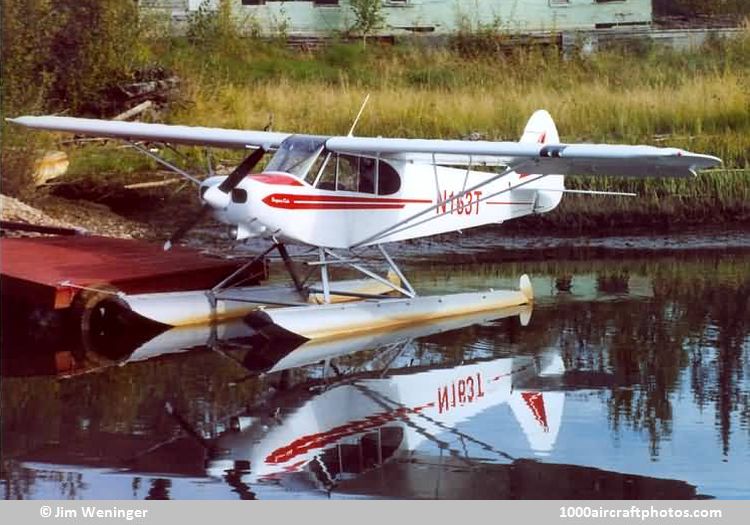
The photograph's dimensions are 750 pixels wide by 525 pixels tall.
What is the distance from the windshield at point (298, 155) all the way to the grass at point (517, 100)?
19.6ft

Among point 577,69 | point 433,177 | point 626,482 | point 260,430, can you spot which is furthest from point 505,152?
point 577,69

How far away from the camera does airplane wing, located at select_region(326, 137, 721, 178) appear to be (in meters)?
10.6

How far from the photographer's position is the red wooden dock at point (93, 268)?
1129cm

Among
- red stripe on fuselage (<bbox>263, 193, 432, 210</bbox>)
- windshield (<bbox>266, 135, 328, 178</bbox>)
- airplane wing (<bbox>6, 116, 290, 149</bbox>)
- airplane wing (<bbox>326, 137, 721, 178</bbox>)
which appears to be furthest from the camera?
airplane wing (<bbox>6, 116, 290, 149</bbox>)

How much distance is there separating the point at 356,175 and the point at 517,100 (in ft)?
30.3

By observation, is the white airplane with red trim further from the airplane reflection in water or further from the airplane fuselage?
the airplane reflection in water

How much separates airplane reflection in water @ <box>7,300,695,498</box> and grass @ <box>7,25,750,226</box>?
7.15 metres

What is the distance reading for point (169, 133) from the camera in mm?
13375

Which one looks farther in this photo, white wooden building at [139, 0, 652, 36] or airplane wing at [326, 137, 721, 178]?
white wooden building at [139, 0, 652, 36]

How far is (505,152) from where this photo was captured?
11.4 metres

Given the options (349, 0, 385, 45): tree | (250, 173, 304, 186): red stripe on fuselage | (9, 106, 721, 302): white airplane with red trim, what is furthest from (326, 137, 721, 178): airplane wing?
(349, 0, 385, 45): tree

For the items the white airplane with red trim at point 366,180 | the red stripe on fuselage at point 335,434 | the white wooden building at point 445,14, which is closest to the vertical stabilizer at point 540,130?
the white airplane with red trim at point 366,180

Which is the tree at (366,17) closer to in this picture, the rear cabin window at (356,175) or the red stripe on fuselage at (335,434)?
the rear cabin window at (356,175)

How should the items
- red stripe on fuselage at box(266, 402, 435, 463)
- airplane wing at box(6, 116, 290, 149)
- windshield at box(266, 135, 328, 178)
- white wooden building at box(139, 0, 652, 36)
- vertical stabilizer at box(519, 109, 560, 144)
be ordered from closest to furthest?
red stripe on fuselage at box(266, 402, 435, 463) → windshield at box(266, 135, 328, 178) → airplane wing at box(6, 116, 290, 149) → vertical stabilizer at box(519, 109, 560, 144) → white wooden building at box(139, 0, 652, 36)
